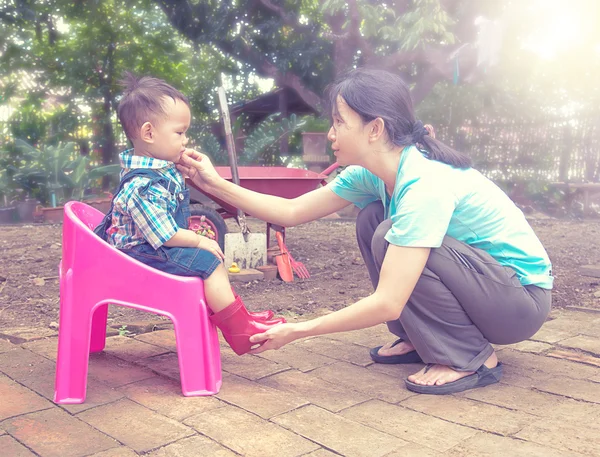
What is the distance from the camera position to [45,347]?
8.09ft

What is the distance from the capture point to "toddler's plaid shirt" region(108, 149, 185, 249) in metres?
1.90

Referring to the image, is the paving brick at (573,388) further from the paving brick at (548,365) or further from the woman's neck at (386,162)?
the woman's neck at (386,162)

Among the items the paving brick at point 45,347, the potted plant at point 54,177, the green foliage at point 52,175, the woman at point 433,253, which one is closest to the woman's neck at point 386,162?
the woman at point 433,253

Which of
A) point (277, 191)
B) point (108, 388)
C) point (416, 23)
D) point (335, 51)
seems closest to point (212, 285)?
point (108, 388)

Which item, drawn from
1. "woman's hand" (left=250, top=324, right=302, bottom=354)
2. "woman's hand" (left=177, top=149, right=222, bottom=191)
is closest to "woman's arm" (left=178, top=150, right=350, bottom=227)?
"woman's hand" (left=177, top=149, right=222, bottom=191)

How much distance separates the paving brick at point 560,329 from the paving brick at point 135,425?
5.60 ft

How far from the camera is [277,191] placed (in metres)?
4.94

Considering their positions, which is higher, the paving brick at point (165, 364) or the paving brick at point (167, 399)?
the paving brick at point (167, 399)

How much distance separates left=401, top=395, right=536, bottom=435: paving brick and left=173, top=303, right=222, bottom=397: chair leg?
62 cm

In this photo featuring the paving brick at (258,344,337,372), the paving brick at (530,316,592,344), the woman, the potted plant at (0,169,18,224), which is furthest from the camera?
the potted plant at (0,169,18,224)

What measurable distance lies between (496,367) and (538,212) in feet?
26.3

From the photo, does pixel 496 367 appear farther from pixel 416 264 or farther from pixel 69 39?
pixel 69 39

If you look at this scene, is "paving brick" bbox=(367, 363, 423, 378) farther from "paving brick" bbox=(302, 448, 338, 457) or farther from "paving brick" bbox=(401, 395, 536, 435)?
"paving brick" bbox=(302, 448, 338, 457)

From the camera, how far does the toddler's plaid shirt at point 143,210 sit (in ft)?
6.23
